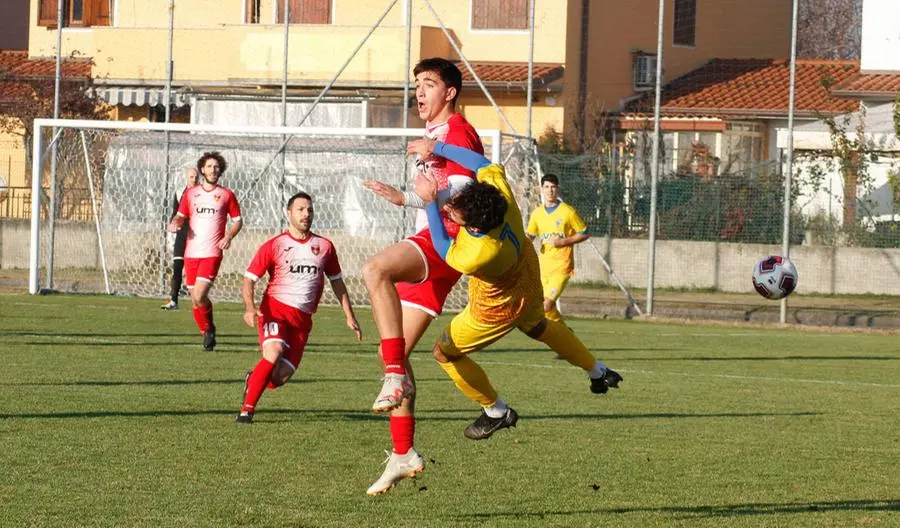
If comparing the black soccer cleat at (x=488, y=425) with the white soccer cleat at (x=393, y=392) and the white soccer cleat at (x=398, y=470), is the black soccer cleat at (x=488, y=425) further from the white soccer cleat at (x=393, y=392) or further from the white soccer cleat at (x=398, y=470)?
the white soccer cleat at (x=393, y=392)

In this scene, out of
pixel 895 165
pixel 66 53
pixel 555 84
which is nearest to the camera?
pixel 895 165

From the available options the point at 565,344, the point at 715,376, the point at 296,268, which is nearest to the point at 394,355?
the point at 565,344

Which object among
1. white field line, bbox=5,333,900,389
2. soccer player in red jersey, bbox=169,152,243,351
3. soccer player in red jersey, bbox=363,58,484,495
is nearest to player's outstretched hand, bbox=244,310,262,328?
soccer player in red jersey, bbox=363,58,484,495

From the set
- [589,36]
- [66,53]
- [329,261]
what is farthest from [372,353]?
[66,53]

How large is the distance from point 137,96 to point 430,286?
27010mm

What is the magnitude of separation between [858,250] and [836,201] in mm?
927

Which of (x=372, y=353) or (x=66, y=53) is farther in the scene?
(x=66, y=53)

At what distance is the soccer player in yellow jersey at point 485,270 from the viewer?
7.28 metres

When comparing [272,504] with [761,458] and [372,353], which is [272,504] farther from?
[372,353]

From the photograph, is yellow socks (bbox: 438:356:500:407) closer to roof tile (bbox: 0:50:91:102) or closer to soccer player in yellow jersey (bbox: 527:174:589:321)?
soccer player in yellow jersey (bbox: 527:174:589:321)

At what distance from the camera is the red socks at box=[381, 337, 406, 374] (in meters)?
7.32

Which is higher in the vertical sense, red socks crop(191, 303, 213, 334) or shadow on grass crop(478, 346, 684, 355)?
red socks crop(191, 303, 213, 334)

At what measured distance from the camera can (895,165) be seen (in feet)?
84.1

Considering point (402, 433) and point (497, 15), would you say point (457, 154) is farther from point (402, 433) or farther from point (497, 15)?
point (497, 15)
